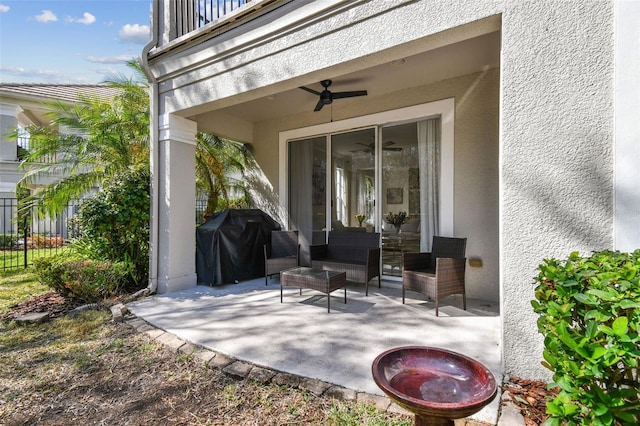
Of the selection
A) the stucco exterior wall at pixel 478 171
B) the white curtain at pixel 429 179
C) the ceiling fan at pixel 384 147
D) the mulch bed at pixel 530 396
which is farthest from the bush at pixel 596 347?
the ceiling fan at pixel 384 147

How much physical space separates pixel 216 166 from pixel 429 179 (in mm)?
4791

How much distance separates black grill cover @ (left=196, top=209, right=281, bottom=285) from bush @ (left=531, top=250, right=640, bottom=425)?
4.74m

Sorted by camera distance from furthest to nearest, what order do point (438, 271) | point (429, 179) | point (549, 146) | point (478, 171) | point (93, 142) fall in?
point (93, 142) < point (429, 179) < point (478, 171) < point (438, 271) < point (549, 146)

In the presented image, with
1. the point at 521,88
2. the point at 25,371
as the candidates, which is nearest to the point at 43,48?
the point at 25,371

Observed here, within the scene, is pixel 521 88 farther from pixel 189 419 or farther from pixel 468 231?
pixel 189 419

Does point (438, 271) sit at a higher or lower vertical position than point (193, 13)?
lower

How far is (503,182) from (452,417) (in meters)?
1.80

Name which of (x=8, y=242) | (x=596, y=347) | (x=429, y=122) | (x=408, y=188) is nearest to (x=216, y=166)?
(x=408, y=188)

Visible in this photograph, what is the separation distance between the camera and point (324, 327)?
344 cm

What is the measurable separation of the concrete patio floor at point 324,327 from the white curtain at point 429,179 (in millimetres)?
1073

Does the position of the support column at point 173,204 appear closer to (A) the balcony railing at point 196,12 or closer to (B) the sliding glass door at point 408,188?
(A) the balcony railing at point 196,12

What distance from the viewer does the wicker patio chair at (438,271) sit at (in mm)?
3787

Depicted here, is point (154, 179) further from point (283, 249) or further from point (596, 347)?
point (596, 347)

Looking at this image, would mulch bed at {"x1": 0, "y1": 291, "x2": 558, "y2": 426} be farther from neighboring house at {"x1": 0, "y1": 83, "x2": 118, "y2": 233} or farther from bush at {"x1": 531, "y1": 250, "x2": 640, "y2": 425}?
neighboring house at {"x1": 0, "y1": 83, "x2": 118, "y2": 233}
